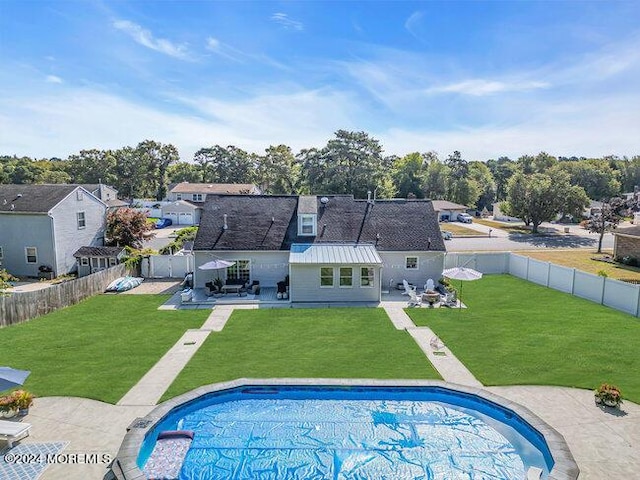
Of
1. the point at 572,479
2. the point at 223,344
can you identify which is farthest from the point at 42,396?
the point at 572,479

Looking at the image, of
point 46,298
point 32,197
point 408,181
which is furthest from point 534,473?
point 408,181

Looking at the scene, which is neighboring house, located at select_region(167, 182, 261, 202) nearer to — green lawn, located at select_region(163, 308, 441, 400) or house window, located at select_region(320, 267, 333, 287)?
house window, located at select_region(320, 267, 333, 287)

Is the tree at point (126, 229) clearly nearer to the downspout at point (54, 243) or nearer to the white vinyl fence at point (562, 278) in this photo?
the downspout at point (54, 243)

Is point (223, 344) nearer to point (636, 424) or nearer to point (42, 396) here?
point (42, 396)

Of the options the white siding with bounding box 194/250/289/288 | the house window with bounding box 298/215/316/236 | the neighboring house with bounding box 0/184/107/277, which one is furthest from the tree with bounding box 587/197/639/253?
the neighboring house with bounding box 0/184/107/277

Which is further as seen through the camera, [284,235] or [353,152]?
[353,152]

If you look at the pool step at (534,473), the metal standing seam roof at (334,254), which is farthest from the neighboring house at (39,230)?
the pool step at (534,473)
